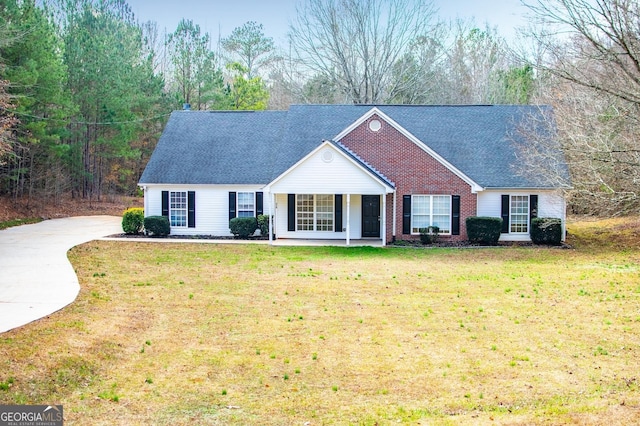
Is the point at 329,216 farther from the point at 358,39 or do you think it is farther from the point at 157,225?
the point at 358,39

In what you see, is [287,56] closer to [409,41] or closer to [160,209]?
[409,41]

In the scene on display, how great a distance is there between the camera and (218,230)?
26.4 metres

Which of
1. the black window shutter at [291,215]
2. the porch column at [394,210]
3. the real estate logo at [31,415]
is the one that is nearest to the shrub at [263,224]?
the black window shutter at [291,215]

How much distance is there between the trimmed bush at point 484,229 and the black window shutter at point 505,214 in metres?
0.99

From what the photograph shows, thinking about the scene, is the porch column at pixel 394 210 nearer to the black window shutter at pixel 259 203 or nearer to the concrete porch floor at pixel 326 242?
the concrete porch floor at pixel 326 242

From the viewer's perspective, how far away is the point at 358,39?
4206cm

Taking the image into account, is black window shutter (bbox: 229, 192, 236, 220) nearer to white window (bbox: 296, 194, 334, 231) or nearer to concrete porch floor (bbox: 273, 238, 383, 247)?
concrete porch floor (bbox: 273, 238, 383, 247)

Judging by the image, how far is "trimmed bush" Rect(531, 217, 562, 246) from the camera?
78.5 ft

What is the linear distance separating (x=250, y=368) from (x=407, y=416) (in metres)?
2.73

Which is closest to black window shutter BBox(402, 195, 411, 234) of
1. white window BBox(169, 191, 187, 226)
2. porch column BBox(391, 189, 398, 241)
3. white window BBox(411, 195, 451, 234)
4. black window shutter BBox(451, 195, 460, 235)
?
white window BBox(411, 195, 451, 234)

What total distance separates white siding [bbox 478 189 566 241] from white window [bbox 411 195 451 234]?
61.5 inches

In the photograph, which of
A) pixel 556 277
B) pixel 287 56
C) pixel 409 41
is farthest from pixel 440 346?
pixel 287 56

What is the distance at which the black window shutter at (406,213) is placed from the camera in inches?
967

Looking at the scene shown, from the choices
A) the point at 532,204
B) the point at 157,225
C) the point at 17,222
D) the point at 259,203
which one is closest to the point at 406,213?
the point at 532,204
